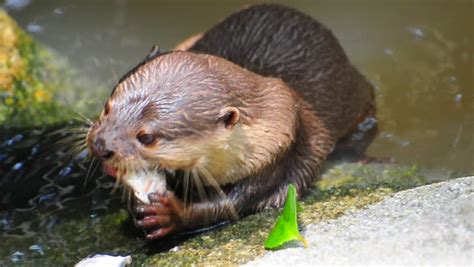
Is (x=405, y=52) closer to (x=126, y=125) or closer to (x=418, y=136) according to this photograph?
(x=418, y=136)

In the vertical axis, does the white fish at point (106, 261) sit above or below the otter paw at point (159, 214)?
below

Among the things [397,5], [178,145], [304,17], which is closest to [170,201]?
[178,145]

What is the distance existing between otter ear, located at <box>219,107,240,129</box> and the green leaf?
14.4 inches

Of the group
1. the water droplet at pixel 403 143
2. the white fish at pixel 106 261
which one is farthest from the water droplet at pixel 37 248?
the water droplet at pixel 403 143

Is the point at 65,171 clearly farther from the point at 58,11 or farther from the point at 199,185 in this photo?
the point at 58,11

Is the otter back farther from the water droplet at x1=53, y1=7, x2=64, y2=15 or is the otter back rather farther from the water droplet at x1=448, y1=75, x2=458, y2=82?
the water droplet at x1=53, y1=7, x2=64, y2=15

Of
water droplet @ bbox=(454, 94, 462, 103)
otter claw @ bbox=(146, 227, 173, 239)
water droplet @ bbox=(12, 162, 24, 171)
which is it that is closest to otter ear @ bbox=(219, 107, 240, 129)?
otter claw @ bbox=(146, 227, 173, 239)

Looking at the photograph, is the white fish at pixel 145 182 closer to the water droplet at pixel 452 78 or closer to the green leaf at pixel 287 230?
the green leaf at pixel 287 230

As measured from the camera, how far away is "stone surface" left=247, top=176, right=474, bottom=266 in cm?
236

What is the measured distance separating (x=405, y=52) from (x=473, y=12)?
50 centimetres

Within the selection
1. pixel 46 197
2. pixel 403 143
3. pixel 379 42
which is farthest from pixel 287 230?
pixel 379 42

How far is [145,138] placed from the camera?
8.99ft

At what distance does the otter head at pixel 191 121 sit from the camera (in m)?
2.73

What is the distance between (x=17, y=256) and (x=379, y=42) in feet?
8.49
